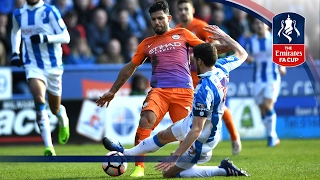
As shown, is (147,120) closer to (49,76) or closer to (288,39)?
(288,39)

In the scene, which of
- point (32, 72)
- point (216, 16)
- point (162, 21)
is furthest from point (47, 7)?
point (216, 16)

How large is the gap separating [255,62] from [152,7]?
675 centimetres

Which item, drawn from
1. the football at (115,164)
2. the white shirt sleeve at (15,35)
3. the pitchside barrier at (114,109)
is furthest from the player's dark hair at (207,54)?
the pitchside barrier at (114,109)

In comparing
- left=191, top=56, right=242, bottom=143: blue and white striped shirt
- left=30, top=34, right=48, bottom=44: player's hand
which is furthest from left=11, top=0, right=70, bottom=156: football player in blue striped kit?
left=191, top=56, right=242, bottom=143: blue and white striped shirt

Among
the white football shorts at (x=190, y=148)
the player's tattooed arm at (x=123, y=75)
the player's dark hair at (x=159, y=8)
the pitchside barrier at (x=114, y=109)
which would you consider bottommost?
the pitchside barrier at (x=114, y=109)

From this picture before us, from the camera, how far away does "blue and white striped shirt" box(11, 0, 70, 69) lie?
11219mm

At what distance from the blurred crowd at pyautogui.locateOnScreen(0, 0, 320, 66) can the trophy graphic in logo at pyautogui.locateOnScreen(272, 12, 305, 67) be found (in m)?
A: 7.08

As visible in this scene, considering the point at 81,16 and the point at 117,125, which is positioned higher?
the point at 81,16

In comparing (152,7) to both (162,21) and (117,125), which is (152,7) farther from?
(117,125)

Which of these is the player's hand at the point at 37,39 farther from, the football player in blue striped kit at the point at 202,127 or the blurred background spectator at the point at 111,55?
the blurred background spectator at the point at 111,55

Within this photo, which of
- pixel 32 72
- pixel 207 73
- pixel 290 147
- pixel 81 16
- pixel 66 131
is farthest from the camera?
pixel 81 16

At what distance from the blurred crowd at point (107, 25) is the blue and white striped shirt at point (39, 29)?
479cm

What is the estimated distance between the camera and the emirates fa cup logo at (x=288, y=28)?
9.35m

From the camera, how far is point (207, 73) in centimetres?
764
